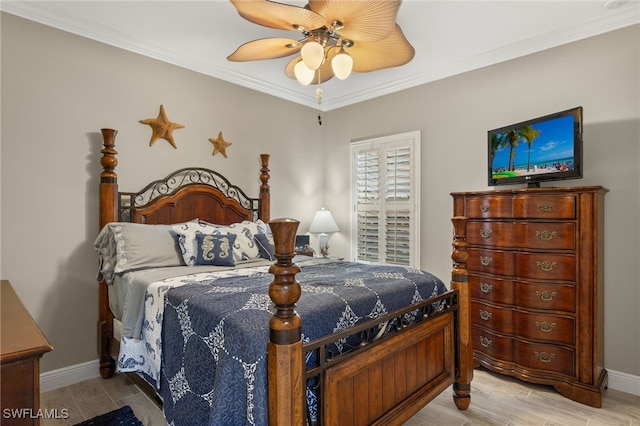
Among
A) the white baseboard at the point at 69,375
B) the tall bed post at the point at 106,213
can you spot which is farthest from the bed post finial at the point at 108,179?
the white baseboard at the point at 69,375

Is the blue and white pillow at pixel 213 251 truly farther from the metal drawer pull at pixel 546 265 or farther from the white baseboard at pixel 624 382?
the white baseboard at pixel 624 382

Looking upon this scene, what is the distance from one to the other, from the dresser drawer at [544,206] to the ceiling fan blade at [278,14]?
1.95m

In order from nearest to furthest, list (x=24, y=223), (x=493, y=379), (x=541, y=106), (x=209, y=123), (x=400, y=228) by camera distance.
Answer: (x=24, y=223) → (x=493, y=379) → (x=541, y=106) → (x=209, y=123) → (x=400, y=228)

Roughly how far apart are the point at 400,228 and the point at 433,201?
493mm

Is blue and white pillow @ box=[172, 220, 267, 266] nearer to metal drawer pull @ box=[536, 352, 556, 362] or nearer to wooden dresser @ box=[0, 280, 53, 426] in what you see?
wooden dresser @ box=[0, 280, 53, 426]

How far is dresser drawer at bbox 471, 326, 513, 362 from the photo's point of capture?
2.79 m

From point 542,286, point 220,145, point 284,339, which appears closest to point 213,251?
point 220,145

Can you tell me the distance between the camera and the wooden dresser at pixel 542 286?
2.48 m

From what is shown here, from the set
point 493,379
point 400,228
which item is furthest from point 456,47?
point 493,379

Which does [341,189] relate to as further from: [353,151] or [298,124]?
[298,124]

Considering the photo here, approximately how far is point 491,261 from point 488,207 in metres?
0.44

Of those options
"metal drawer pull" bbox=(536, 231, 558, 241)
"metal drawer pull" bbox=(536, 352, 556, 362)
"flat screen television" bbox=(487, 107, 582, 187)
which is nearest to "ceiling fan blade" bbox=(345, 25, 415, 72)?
"flat screen television" bbox=(487, 107, 582, 187)

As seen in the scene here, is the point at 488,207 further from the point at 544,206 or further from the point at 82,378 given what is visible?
the point at 82,378

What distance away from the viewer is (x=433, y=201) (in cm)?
379
